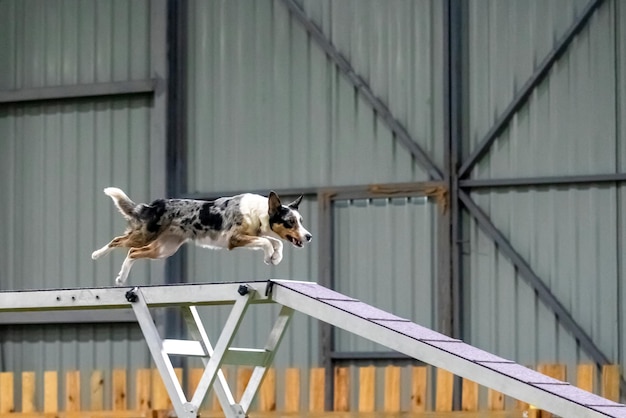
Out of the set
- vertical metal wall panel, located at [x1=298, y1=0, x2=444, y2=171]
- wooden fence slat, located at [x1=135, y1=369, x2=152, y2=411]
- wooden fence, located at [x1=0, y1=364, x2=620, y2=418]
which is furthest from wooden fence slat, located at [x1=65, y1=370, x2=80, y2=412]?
vertical metal wall panel, located at [x1=298, y1=0, x2=444, y2=171]

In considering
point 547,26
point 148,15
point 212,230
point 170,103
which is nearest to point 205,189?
point 170,103

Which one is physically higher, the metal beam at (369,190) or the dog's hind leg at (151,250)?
the metal beam at (369,190)

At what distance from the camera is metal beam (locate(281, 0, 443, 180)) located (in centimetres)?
1313

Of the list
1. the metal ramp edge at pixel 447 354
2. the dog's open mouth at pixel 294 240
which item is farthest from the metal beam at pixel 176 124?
the metal ramp edge at pixel 447 354

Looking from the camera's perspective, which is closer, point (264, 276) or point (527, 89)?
point (527, 89)

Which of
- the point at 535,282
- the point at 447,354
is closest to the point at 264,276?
the point at 535,282

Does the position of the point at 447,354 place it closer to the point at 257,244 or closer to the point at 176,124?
the point at 257,244

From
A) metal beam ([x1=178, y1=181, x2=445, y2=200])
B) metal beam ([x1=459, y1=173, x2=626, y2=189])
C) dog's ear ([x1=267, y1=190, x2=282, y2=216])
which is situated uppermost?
metal beam ([x1=459, y1=173, x2=626, y2=189])

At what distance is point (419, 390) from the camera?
1280 centimetres

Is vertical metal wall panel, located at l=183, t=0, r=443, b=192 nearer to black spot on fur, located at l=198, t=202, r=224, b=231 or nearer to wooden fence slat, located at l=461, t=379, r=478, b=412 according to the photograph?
wooden fence slat, located at l=461, t=379, r=478, b=412

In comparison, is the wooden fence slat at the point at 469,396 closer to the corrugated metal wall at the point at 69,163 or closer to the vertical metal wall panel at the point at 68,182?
the corrugated metal wall at the point at 69,163

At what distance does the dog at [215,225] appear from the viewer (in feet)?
29.7

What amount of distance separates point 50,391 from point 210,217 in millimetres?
5626

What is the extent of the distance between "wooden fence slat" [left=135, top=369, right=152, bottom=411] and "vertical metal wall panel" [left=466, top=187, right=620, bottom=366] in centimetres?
331
